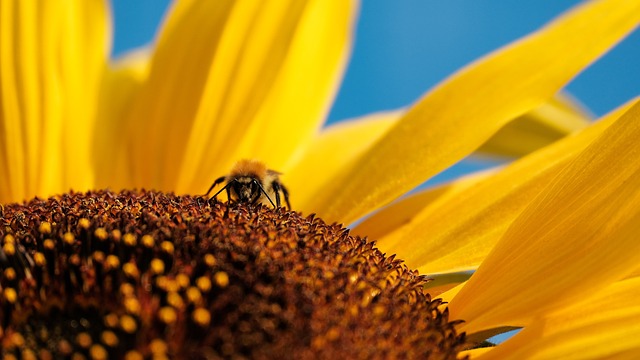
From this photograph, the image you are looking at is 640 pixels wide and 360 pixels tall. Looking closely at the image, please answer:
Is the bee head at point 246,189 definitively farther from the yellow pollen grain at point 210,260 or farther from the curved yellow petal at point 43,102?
the curved yellow petal at point 43,102

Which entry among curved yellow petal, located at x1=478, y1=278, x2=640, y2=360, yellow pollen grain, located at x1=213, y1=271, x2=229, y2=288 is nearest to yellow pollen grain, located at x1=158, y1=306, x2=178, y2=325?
yellow pollen grain, located at x1=213, y1=271, x2=229, y2=288

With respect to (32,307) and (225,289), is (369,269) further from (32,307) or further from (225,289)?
(32,307)

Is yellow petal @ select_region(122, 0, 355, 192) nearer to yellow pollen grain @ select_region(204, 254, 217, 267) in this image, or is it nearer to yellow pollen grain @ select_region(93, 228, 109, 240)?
yellow pollen grain @ select_region(93, 228, 109, 240)

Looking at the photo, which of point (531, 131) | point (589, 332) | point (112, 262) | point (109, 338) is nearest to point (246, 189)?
point (112, 262)

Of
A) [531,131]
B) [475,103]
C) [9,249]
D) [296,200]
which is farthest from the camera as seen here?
[531,131]

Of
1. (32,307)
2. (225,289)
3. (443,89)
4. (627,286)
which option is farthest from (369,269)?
(443,89)

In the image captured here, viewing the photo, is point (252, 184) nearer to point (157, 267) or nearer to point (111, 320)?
point (157, 267)
